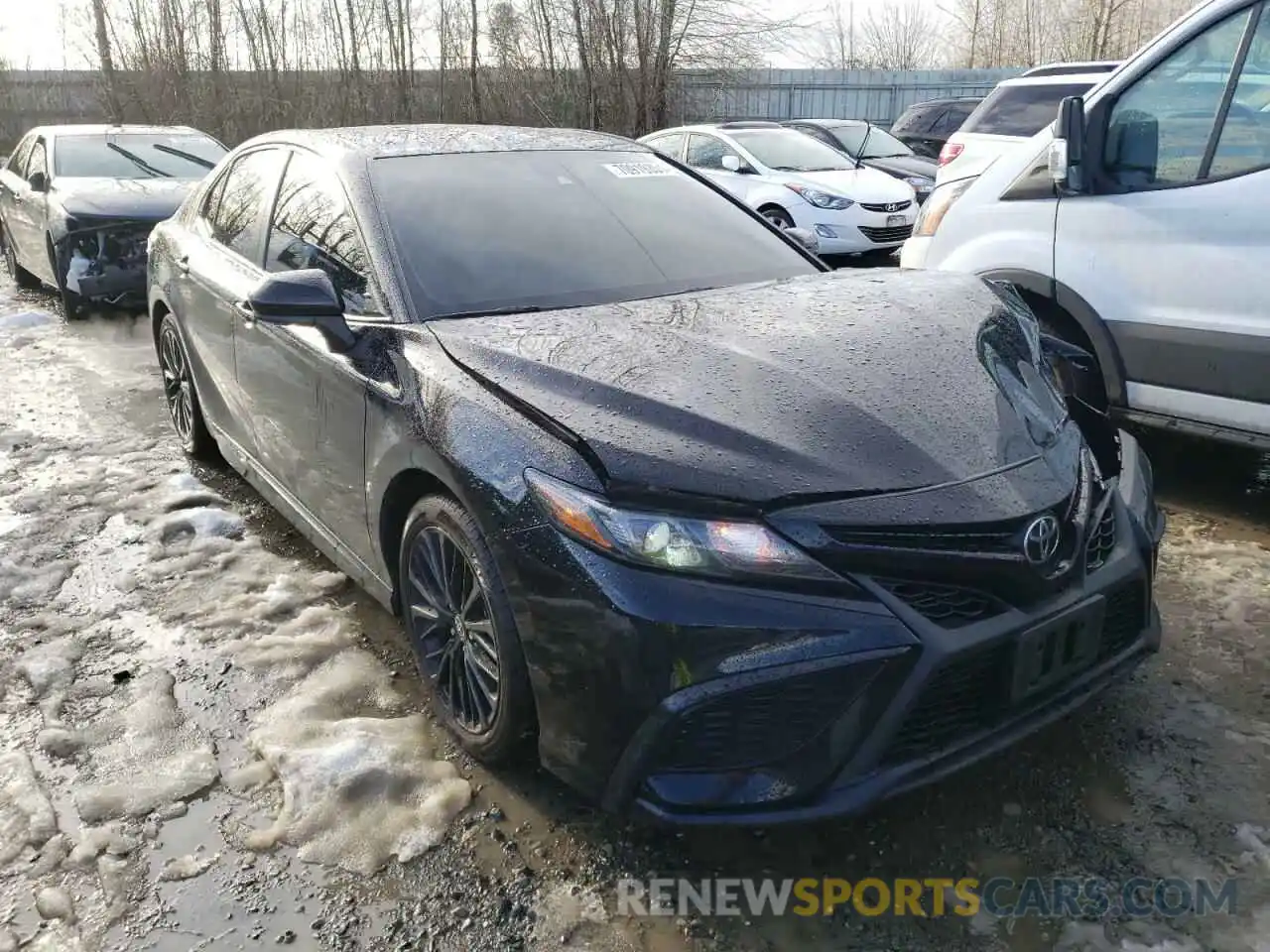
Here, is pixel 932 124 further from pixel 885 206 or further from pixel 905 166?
pixel 885 206

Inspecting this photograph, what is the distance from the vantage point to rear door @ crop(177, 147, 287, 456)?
12.7ft

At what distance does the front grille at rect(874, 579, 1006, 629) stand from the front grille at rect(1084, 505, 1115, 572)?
0.35 meters

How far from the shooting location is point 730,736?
6.63 feet

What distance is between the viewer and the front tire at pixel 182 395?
4805mm

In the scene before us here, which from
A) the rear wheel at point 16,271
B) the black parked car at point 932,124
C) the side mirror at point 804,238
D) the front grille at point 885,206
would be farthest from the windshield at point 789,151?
the rear wheel at point 16,271

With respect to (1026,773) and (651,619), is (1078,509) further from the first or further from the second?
(651,619)

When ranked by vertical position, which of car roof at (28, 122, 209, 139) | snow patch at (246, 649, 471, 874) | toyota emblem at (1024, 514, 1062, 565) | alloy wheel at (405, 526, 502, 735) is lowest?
snow patch at (246, 649, 471, 874)

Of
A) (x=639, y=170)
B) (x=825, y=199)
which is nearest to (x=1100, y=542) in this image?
(x=639, y=170)

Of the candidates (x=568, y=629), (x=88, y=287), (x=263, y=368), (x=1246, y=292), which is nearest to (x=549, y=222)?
(x=263, y=368)

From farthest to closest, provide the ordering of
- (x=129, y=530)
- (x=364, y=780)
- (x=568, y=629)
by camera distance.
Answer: (x=129, y=530) < (x=364, y=780) < (x=568, y=629)

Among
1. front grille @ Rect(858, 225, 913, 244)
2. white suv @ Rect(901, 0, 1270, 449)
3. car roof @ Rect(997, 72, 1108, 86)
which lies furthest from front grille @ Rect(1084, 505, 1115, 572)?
front grille @ Rect(858, 225, 913, 244)

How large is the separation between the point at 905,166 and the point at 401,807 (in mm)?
12086

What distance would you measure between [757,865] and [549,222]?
2.02 meters

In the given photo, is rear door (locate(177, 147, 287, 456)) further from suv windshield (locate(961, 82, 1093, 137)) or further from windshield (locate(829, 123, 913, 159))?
windshield (locate(829, 123, 913, 159))
